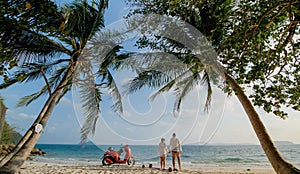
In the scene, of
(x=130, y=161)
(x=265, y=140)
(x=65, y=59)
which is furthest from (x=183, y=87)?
(x=130, y=161)

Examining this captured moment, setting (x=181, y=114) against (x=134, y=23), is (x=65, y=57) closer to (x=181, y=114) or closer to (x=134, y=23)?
Result: (x=134, y=23)

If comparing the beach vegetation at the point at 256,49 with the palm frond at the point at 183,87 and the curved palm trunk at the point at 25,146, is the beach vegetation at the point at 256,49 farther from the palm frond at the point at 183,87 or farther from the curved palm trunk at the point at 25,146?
the curved palm trunk at the point at 25,146

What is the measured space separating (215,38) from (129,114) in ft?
13.0

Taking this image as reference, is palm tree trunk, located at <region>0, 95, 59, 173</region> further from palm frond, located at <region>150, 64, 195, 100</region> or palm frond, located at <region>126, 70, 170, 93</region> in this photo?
palm frond, located at <region>150, 64, 195, 100</region>

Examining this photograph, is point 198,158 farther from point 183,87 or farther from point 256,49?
point 256,49

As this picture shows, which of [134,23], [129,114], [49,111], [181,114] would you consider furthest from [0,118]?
[181,114]

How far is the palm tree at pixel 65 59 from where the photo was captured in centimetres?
635

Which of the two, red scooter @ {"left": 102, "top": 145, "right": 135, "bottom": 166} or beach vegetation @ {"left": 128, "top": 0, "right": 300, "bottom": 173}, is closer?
beach vegetation @ {"left": 128, "top": 0, "right": 300, "bottom": 173}

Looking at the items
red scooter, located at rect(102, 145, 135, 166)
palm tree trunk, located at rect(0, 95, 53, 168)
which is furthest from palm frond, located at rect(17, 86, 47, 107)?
red scooter, located at rect(102, 145, 135, 166)

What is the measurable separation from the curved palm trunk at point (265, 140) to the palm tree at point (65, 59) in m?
3.53

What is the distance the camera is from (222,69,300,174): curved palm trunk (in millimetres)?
5367

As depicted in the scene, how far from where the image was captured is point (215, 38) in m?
5.82

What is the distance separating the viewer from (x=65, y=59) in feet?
28.1

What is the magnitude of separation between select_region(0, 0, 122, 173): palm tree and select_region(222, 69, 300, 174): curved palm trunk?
353 cm
